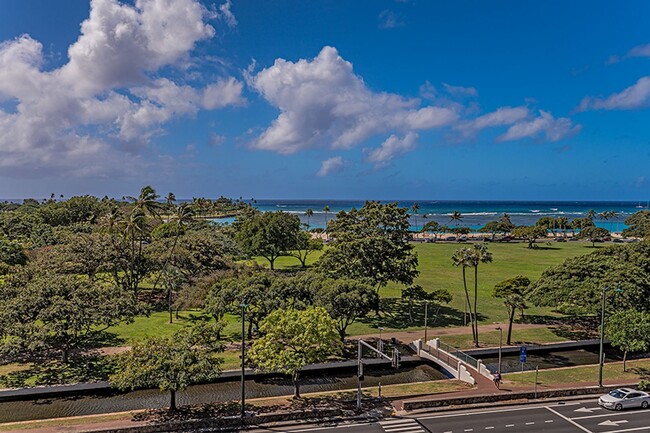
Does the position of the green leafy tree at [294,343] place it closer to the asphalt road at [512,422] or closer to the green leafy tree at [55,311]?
the asphalt road at [512,422]

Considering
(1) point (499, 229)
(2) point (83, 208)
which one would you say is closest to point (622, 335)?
(1) point (499, 229)

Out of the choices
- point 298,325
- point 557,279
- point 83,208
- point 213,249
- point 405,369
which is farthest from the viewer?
point 83,208

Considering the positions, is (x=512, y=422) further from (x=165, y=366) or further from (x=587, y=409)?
(x=165, y=366)

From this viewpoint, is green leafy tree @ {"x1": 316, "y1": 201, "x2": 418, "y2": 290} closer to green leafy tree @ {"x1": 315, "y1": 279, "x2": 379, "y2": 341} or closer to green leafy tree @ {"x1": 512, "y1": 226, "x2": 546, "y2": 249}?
green leafy tree @ {"x1": 315, "y1": 279, "x2": 379, "y2": 341}

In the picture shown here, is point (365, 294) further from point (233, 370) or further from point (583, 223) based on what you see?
point (583, 223)

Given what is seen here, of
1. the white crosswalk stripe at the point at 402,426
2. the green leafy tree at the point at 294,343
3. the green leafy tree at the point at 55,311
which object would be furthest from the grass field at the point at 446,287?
the white crosswalk stripe at the point at 402,426

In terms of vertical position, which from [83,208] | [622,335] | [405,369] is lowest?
[405,369]
